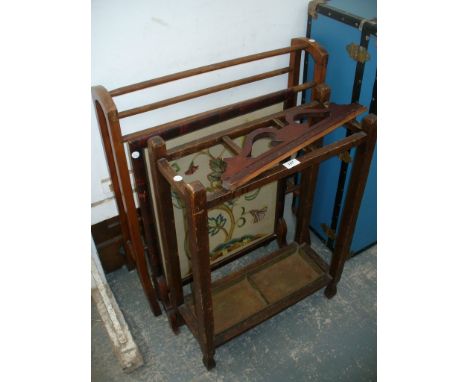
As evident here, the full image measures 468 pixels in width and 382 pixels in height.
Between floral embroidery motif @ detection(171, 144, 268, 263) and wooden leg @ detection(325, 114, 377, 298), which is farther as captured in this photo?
floral embroidery motif @ detection(171, 144, 268, 263)

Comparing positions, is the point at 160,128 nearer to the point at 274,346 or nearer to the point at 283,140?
the point at 283,140

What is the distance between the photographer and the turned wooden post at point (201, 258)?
1.05m

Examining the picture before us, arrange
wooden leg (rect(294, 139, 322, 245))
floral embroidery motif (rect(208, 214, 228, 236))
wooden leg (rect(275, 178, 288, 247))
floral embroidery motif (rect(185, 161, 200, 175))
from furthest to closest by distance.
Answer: wooden leg (rect(275, 178, 288, 247)) → floral embroidery motif (rect(208, 214, 228, 236)) → wooden leg (rect(294, 139, 322, 245)) → floral embroidery motif (rect(185, 161, 200, 175))

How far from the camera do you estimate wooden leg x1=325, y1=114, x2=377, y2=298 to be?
4.35ft

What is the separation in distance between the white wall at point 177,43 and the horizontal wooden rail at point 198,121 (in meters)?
0.22

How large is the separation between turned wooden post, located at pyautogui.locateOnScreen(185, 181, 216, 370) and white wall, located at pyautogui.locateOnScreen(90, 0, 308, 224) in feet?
1.78

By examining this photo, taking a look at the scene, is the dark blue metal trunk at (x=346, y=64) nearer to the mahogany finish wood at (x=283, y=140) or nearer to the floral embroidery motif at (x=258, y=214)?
the mahogany finish wood at (x=283, y=140)

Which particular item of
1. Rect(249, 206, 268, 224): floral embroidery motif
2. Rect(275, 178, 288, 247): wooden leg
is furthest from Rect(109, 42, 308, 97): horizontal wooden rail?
Rect(249, 206, 268, 224): floral embroidery motif

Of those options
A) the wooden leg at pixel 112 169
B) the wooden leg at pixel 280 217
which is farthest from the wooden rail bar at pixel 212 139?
the wooden leg at pixel 280 217

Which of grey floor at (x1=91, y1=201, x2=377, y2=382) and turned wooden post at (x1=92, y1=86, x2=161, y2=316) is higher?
turned wooden post at (x1=92, y1=86, x2=161, y2=316)

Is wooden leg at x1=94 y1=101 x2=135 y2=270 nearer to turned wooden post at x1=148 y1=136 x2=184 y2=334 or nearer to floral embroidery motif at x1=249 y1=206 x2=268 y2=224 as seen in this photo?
turned wooden post at x1=148 y1=136 x2=184 y2=334

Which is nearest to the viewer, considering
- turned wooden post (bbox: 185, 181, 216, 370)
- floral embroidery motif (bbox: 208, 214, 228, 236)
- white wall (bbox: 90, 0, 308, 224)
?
turned wooden post (bbox: 185, 181, 216, 370)

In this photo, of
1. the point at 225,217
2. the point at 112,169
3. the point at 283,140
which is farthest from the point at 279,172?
the point at 225,217

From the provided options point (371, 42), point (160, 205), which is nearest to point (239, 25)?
point (371, 42)
